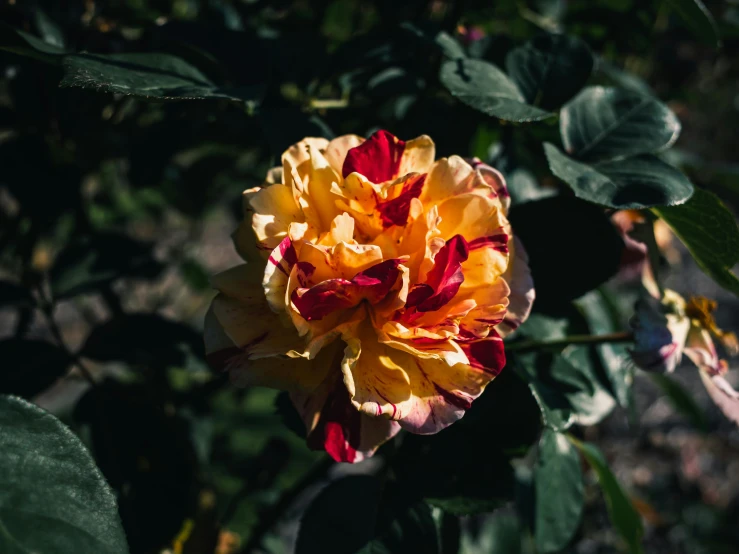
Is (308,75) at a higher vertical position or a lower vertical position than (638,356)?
higher

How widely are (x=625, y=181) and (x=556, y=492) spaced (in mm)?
334

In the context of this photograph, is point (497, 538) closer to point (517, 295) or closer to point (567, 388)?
point (567, 388)

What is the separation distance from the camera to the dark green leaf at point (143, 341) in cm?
75

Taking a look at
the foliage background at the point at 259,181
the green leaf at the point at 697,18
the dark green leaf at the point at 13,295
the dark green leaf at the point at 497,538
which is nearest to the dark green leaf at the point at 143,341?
the foliage background at the point at 259,181

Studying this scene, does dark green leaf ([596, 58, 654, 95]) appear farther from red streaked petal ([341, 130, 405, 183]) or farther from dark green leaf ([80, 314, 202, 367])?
dark green leaf ([80, 314, 202, 367])

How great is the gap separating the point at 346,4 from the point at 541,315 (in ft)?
2.23

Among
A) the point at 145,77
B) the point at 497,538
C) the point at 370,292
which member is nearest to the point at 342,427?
the point at 370,292

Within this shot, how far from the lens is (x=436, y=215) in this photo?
0.49 m

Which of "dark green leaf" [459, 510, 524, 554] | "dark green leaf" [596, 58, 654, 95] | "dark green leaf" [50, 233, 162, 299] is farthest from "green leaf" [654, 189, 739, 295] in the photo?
"dark green leaf" [459, 510, 524, 554]

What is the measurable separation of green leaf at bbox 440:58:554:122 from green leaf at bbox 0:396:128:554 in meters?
0.40

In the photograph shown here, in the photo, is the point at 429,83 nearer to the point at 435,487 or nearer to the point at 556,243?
the point at 556,243

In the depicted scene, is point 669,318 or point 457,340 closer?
point 457,340

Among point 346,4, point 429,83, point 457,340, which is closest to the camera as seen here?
point 457,340

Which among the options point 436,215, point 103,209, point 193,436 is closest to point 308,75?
point 436,215
